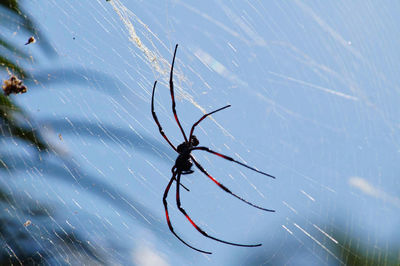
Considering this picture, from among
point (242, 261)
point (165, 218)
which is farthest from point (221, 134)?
point (242, 261)

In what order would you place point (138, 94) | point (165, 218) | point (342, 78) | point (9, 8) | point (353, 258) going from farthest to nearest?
point (342, 78) < point (165, 218) < point (138, 94) < point (353, 258) < point (9, 8)

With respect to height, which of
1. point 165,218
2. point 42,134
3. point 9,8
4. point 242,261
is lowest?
point 242,261

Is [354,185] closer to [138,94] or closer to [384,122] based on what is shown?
[384,122]

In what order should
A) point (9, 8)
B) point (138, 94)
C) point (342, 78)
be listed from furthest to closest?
point (342, 78) < point (138, 94) < point (9, 8)

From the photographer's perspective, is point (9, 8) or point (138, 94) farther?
point (138, 94)

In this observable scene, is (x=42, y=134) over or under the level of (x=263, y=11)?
under

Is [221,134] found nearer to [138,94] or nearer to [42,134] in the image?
[138,94]

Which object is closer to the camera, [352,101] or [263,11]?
[263,11]

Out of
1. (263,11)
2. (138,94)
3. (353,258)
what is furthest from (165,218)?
(263,11)

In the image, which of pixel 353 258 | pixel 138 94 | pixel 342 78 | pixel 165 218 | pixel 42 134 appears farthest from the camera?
pixel 342 78
